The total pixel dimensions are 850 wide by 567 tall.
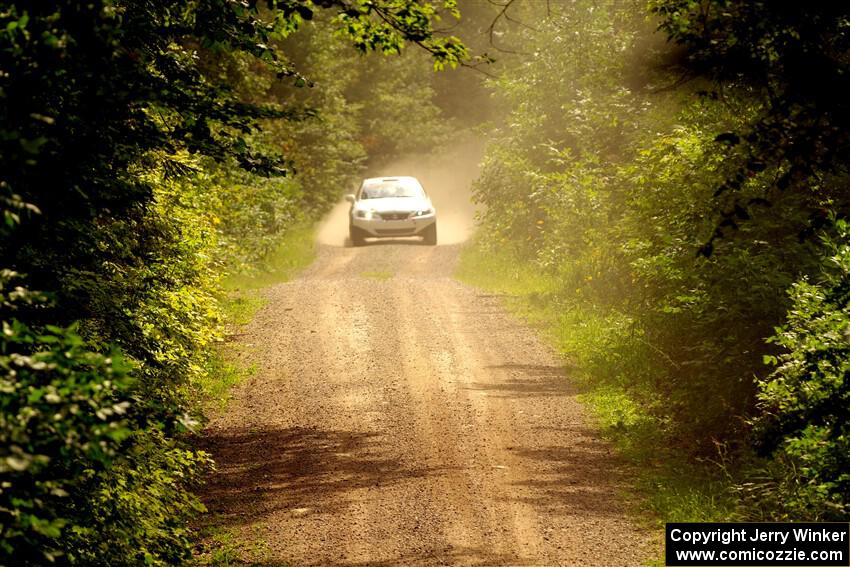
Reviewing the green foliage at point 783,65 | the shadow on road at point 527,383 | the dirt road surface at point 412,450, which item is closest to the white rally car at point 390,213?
the dirt road surface at point 412,450

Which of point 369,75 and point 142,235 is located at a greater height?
point 369,75

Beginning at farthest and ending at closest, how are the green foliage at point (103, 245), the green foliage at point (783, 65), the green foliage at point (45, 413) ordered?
1. the green foliage at point (783, 65)
2. the green foliage at point (103, 245)
3. the green foliage at point (45, 413)

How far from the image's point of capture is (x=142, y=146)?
22.4ft

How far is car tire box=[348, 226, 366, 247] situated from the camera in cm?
3000

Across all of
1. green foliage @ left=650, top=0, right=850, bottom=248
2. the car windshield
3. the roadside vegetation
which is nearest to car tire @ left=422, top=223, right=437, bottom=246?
the car windshield

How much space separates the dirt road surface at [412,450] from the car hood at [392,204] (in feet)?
36.3

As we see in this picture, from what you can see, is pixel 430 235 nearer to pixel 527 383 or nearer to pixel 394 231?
pixel 394 231

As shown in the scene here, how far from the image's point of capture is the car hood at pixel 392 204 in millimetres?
29453

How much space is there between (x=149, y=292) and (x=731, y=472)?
18.2ft

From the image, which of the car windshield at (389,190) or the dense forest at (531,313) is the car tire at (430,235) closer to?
the car windshield at (389,190)

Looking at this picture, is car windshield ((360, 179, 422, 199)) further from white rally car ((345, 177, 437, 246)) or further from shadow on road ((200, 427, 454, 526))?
shadow on road ((200, 427, 454, 526))

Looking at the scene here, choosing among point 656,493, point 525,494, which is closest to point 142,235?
point 525,494

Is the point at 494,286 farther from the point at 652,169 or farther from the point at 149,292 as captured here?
the point at 149,292

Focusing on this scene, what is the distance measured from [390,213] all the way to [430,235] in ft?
5.28
